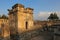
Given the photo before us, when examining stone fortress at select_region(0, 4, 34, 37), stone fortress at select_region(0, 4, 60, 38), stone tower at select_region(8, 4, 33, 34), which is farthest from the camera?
stone tower at select_region(8, 4, 33, 34)

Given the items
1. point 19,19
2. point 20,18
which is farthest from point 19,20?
point 20,18

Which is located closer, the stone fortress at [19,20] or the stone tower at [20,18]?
the stone fortress at [19,20]

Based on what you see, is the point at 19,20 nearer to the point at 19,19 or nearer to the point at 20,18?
the point at 19,19

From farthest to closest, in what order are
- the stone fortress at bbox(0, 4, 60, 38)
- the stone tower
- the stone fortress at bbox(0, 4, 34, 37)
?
the stone tower
the stone fortress at bbox(0, 4, 34, 37)
the stone fortress at bbox(0, 4, 60, 38)

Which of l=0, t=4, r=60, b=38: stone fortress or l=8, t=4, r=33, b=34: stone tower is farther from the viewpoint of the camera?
l=8, t=4, r=33, b=34: stone tower

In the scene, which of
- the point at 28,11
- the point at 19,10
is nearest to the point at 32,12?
the point at 28,11

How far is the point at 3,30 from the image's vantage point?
1450cm

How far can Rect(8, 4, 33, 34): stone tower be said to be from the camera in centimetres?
1602

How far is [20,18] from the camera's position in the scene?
53.3ft

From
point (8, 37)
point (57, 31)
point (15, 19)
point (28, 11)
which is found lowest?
point (8, 37)

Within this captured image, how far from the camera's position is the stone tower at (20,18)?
631 inches

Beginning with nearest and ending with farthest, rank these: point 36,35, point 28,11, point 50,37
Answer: point 50,37
point 36,35
point 28,11

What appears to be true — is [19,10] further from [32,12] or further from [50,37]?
[50,37]

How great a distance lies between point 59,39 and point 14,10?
25.2 ft
